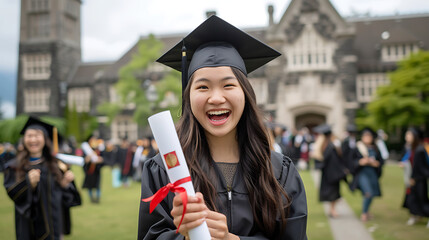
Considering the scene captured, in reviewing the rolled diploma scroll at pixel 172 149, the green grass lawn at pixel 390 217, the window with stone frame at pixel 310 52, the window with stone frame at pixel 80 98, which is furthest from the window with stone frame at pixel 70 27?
the rolled diploma scroll at pixel 172 149

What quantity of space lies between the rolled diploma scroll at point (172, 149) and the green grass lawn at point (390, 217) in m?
5.47

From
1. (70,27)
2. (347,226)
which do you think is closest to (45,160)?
(347,226)

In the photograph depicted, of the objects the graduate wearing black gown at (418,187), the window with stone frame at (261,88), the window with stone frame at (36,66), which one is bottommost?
the graduate wearing black gown at (418,187)

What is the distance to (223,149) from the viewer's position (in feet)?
6.64

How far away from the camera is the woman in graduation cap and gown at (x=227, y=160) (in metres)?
1.81

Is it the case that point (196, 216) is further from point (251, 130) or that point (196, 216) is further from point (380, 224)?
point (380, 224)

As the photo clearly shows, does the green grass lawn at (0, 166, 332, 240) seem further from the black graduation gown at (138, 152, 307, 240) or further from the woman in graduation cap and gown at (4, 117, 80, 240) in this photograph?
the black graduation gown at (138, 152, 307, 240)

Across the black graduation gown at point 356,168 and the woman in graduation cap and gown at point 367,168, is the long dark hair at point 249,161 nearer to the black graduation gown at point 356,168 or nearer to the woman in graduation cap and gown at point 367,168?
the woman in graduation cap and gown at point 367,168

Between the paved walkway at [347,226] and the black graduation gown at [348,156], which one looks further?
the black graduation gown at [348,156]

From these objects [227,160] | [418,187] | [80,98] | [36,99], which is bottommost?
[418,187]

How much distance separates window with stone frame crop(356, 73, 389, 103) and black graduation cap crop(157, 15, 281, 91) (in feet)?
96.6

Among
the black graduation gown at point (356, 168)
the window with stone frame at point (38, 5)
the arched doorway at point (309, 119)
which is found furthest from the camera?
the window with stone frame at point (38, 5)

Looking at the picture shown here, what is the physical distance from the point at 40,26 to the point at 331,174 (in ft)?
130

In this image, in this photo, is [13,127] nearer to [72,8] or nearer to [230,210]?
[72,8]
